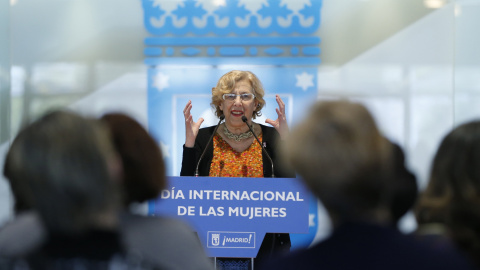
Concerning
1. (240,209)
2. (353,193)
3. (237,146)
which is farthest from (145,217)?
(237,146)

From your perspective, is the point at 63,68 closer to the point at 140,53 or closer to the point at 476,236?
the point at 140,53

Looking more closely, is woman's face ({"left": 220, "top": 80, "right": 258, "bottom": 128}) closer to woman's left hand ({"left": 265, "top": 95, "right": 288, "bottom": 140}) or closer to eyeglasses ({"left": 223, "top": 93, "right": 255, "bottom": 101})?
eyeglasses ({"left": 223, "top": 93, "right": 255, "bottom": 101})

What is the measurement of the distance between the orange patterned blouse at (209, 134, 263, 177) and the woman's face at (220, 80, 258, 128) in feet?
0.59

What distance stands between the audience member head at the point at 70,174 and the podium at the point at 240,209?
2.65 metres

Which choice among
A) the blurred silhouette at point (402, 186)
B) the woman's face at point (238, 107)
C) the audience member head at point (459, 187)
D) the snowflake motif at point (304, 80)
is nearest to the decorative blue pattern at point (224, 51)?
the snowflake motif at point (304, 80)

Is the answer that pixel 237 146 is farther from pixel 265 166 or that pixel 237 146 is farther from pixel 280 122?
pixel 280 122

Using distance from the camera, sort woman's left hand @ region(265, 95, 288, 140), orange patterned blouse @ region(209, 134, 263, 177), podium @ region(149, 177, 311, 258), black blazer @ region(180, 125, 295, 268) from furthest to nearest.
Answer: woman's left hand @ region(265, 95, 288, 140), orange patterned blouse @ region(209, 134, 263, 177), black blazer @ region(180, 125, 295, 268), podium @ region(149, 177, 311, 258)

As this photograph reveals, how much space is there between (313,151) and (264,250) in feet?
9.34

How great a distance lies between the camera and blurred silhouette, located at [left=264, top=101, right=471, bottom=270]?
148 cm

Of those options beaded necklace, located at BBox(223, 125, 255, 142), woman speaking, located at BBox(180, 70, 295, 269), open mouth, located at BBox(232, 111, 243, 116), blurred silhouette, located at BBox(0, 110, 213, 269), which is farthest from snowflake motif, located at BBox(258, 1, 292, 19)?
blurred silhouette, located at BBox(0, 110, 213, 269)

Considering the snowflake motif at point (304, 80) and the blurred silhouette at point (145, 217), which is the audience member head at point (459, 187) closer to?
the blurred silhouette at point (145, 217)

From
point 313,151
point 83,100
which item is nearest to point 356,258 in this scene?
point 313,151

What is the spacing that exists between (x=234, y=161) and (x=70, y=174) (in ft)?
9.74

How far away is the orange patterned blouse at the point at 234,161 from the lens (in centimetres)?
435
